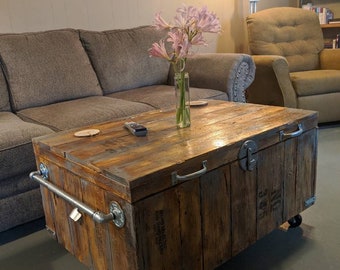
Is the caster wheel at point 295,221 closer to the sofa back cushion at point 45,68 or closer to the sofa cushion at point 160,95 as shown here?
the sofa cushion at point 160,95

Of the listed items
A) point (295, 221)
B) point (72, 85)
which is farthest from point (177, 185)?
point (72, 85)

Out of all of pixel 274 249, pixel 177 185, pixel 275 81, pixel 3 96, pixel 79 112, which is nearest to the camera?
pixel 177 185

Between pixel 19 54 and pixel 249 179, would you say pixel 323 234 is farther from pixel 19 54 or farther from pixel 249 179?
pixel 19 54

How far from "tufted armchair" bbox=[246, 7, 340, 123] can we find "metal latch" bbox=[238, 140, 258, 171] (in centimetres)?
174

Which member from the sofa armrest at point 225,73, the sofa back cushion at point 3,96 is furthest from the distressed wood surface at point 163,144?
the sofa back cushion at point 3,96

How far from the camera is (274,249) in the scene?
147cm

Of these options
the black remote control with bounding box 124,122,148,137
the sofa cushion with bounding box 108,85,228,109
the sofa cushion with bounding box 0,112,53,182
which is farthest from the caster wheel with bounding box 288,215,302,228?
the sofa cushion with bounding box 0,112,53,182

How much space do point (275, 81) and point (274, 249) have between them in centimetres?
170

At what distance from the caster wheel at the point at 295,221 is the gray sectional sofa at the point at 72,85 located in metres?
0.88

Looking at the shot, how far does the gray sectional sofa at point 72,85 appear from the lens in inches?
63.7

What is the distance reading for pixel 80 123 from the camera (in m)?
1.78

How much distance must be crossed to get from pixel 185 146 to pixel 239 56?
141 centimetres

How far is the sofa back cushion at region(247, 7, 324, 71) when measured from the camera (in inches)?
129

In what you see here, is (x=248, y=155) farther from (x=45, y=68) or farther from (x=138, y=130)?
(x=45, y=68)
